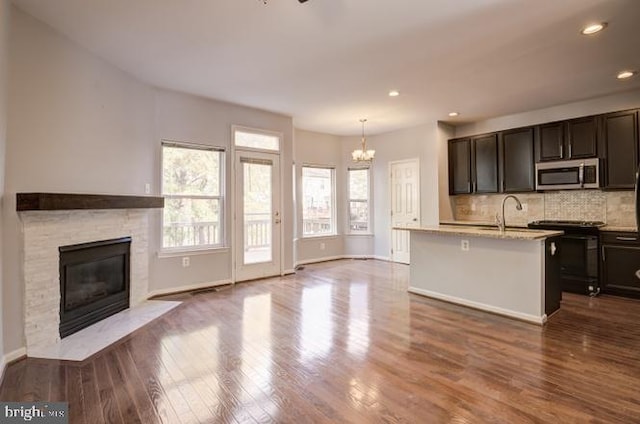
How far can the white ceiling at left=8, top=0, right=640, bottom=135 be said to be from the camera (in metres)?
2.67

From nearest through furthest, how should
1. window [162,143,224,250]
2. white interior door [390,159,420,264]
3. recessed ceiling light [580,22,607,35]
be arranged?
recessed ceiling light [580,22,607,35], window [162,143,224,250], white interior door [390,159,420,264]

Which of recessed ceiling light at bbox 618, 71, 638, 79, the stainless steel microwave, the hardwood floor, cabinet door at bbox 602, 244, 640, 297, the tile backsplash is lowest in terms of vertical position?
the hardwood floor

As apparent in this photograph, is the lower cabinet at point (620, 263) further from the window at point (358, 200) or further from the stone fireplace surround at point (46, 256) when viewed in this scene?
the stone fireplace surround at point (46, 256)

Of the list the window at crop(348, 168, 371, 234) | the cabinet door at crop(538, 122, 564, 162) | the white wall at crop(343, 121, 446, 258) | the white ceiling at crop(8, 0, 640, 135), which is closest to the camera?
the white ceiling at crop(8, 0, 640, 135)

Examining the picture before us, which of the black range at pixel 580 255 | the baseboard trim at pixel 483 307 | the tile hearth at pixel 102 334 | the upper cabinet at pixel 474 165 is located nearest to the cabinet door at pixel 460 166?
the upper cabinet at pixel 474 165

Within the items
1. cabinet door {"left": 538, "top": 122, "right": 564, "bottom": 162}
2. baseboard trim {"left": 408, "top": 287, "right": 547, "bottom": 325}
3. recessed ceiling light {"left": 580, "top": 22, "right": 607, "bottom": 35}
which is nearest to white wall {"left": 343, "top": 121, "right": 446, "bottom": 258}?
cabinet door {"left": 538, "top": 122, "right": 564, "bottom": 162}

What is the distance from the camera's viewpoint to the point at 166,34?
307 centimetres

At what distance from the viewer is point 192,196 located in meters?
4.86

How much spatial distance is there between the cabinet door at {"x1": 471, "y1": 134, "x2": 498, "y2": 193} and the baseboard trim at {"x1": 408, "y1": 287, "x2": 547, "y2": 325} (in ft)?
8.54

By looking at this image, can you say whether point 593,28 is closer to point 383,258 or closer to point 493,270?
point 493,270

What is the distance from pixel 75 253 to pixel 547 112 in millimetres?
6972

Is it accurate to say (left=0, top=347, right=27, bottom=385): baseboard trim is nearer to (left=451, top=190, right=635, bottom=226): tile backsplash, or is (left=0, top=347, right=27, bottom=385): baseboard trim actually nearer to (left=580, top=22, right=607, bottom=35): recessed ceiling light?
(left=580, top=22, right=607, bottom=35): recessed ceiling light

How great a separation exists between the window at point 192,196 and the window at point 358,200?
3.40 metres

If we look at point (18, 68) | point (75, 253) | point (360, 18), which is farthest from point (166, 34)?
point (75, 253)
